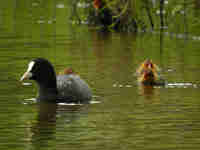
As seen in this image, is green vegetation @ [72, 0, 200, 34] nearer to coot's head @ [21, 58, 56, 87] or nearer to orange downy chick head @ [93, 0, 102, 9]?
orange downy chick head @ [93, 0, 102, 9]

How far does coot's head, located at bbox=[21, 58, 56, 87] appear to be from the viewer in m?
16.8

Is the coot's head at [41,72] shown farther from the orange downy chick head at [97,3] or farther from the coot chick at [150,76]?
the orange downy chick head at [97,3]

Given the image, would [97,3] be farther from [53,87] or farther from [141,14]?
[53,87]

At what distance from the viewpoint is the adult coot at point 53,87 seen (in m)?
16.8

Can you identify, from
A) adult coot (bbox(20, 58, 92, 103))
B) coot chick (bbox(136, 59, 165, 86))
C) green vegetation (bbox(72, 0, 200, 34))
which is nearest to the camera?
adult coot (bbox(20, 58, 92, 103))

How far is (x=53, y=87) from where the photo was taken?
1684 cm

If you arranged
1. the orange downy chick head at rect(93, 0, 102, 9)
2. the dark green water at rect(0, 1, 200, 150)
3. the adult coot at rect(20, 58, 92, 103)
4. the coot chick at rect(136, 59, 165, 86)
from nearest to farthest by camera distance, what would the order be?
the dark green water at rect(0, 1, 200, 150), the adult coot at rect(20, 58, 92, 103), the coot chick at rect(136, 59, 165, 86), the orange downy chick head at rect(93, 0, 102, 9)

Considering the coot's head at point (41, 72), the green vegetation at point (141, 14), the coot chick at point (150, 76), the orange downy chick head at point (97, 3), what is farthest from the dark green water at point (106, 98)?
the orange downy chick head at point (97, 3)

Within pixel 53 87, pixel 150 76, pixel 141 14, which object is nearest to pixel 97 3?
pixel 141 14

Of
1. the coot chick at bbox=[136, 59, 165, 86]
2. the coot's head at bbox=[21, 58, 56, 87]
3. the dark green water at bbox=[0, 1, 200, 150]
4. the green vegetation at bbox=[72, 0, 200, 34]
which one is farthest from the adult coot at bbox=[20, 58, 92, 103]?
the green vegetation at bbox=[72, 0, 200, 34]

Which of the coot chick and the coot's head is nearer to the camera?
the coot's head

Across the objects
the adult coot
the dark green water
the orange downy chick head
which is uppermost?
the orange downy chick head

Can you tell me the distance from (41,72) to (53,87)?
376mm

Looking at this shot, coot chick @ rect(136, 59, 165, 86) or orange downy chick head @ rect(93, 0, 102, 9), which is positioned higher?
orange downy chick head @ rect(93, 0, 102, 9)
